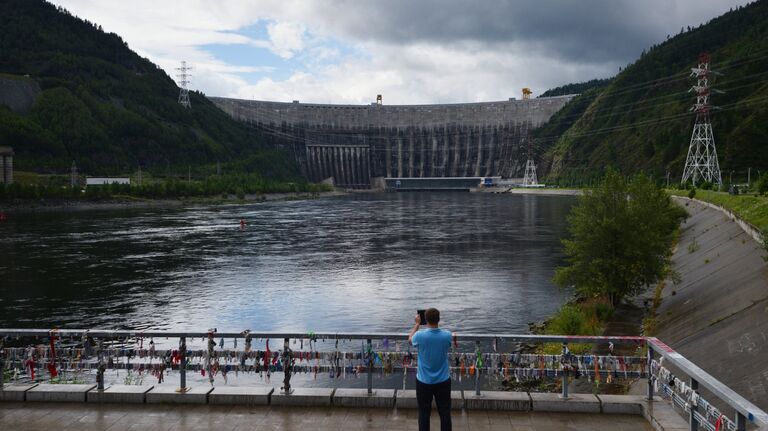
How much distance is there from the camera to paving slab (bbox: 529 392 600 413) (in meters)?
13.1

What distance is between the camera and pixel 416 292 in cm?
4684

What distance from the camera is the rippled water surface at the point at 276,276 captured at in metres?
39.3

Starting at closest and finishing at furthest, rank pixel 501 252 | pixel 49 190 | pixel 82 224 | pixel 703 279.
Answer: pixel 703 279 → pixel 501 252 → pixel 82 224 → pixel 49 190

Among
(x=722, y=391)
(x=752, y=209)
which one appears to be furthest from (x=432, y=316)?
(x=752, y=209)

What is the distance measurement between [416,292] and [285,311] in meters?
10.2

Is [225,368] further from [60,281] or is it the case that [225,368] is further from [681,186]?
[681,186]

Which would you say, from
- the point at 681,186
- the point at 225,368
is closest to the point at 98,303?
the point at 225,368

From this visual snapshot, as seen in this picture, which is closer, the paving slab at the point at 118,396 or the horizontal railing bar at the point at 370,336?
the paving slab at the point at 118,396

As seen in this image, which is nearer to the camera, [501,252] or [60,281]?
[60,281]

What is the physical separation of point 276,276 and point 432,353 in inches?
1785

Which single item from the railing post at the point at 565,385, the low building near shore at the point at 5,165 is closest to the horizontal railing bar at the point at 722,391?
the railing post at the point at 565,385

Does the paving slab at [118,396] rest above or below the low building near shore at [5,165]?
below

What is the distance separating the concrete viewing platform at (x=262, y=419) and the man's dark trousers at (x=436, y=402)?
1.34m

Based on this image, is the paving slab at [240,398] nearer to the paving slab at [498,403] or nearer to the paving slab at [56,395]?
the paving slab at [56,395]
